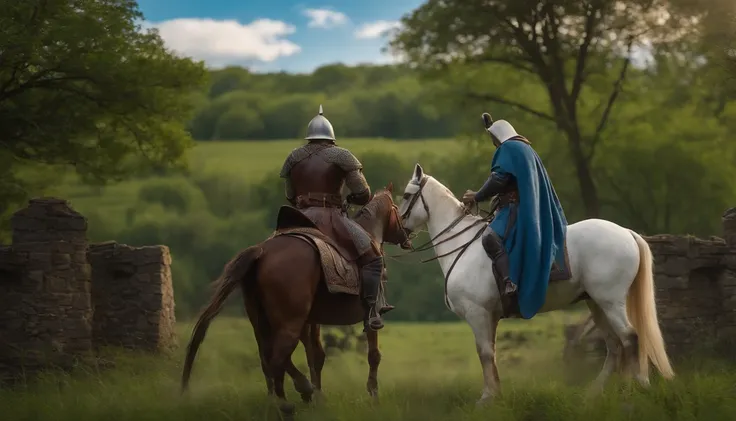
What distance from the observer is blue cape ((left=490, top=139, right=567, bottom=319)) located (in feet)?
28.5

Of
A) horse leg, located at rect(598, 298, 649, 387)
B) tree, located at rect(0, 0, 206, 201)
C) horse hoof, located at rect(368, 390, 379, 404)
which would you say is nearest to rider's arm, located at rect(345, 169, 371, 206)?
horse hoof, located at rect(368, 390, 379, 404)

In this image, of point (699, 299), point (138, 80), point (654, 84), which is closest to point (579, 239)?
point (699, 299)

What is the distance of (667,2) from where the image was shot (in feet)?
65.3

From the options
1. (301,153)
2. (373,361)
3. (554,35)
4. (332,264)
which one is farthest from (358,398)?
(554,35)

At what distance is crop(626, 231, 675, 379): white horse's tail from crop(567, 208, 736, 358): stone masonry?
11.8 feet

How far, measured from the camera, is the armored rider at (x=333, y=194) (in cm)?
859

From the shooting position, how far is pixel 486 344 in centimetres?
891

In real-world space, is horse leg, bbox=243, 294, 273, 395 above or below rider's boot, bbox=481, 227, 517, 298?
below

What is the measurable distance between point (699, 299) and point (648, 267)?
4.05 metres

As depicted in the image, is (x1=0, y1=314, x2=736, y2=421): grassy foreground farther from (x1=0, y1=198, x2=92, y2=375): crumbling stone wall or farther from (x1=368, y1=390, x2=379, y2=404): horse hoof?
(x1=0, y1=198, x2=92, y2=375): crumbling stone wall

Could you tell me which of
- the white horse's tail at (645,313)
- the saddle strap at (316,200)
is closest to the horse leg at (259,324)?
Answer: the saddle strap at (316,200)

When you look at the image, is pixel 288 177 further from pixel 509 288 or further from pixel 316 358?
pixel 509 288

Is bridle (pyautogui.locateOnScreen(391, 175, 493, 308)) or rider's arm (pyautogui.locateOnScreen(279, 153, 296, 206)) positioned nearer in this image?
rider's arm (pyautogui.locateOnScreen(279, 153, 296, 206))

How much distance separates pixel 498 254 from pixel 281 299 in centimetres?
219
